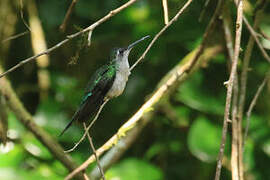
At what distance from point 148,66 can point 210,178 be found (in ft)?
3.47

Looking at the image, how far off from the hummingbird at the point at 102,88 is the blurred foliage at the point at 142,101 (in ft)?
1.68

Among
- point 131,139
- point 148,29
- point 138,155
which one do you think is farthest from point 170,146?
point 148,29

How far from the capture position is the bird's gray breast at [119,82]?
249cm

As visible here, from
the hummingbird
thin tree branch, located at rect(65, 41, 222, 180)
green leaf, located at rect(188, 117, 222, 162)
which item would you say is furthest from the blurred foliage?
the hummingbird

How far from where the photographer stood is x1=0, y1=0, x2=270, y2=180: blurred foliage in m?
3.34

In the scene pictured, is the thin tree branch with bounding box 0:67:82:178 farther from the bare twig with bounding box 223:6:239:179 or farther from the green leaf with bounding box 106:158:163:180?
the bare twig with bounding box 223:6:239:179

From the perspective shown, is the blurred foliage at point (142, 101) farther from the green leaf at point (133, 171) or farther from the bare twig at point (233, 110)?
the bare twig at point (233, 110)

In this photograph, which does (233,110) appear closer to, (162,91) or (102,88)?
(162,91)

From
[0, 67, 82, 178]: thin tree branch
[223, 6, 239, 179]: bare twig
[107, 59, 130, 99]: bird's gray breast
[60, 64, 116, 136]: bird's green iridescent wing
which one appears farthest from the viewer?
[0, 67, 82, 178]: thin tree branch

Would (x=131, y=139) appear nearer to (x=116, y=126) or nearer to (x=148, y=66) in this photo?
(x=116, y=126)

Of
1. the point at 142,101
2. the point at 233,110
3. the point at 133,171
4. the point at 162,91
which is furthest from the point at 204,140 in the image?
the point at 233,110

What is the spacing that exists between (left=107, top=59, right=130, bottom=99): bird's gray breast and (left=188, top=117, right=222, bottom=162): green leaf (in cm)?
93

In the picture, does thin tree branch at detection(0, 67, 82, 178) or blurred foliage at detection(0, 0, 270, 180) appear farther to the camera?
blurred foliage at detection(0, 0, 270, 180)

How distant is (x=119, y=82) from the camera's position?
252 cm
